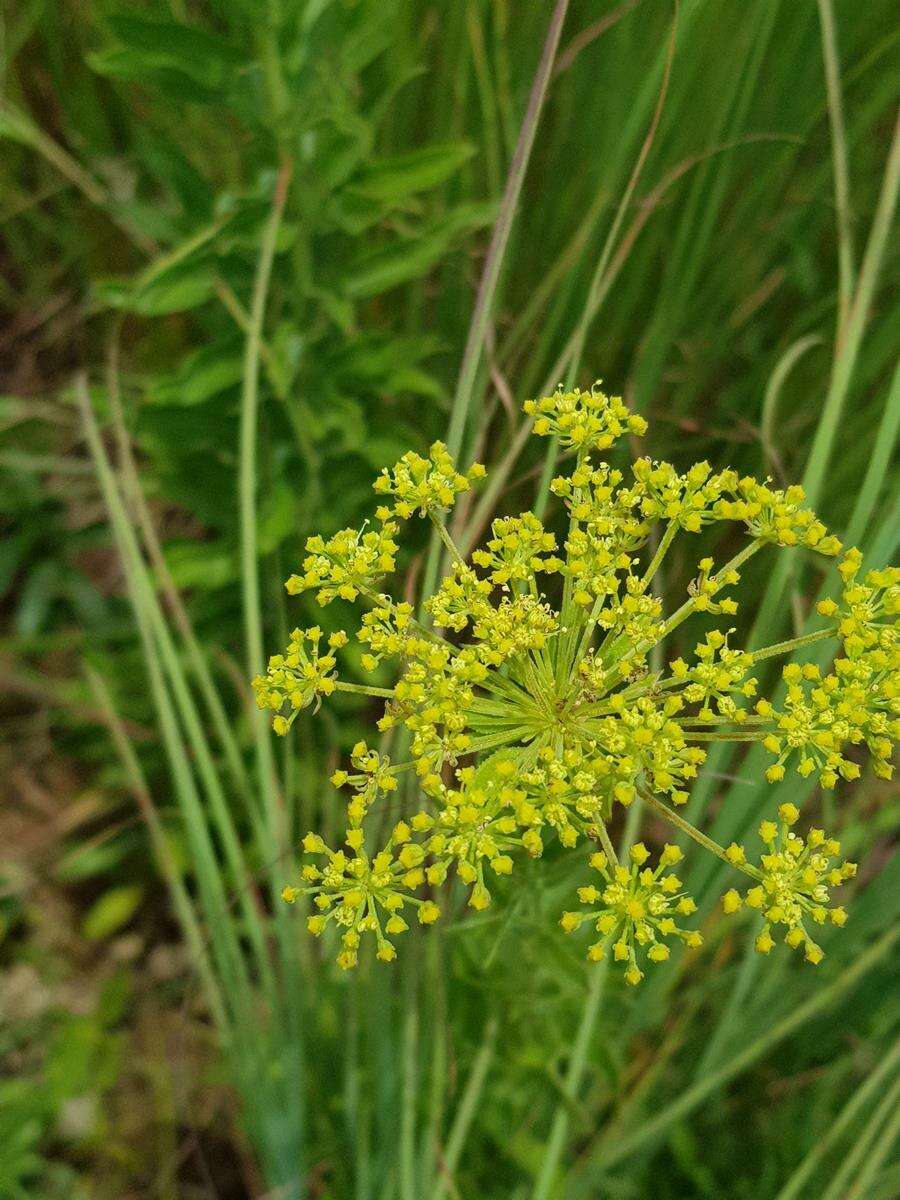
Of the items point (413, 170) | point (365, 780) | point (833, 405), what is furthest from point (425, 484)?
point (413, 170)

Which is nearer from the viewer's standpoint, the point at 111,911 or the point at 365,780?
the point at 365,780

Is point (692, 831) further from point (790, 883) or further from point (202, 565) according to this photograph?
point (202, 565)

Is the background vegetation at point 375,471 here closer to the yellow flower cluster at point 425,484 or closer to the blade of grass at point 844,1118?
the blade of grass at point 844,1118

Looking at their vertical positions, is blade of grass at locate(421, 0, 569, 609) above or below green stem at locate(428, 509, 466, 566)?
above

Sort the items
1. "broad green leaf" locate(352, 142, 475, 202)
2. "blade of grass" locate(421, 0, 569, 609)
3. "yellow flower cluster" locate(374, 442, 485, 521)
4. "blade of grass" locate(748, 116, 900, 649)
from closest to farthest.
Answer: "yellow flower cluster" locate(374, 442, 485, 521) < "blade of grass" locate(421, 0, 569, 609) < "blade of grass" locate(748, 116, 900, 649) < "broad green leaf" locate(352, 142, 475, 202)

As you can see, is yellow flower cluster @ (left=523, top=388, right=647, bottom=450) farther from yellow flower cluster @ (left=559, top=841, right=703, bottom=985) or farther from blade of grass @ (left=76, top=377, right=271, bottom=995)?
blade of grass @ (left=76, top=377, right=271, bottom=995)

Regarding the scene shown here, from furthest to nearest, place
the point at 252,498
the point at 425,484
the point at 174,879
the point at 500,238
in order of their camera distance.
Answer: the point at 174,879
the point at 252,498
the point at 500,238
the point at 425,484

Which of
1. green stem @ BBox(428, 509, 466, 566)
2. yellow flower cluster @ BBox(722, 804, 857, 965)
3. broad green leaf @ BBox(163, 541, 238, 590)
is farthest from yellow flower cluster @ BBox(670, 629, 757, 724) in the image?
broad green leaf @ BBox(163, 541, 238, 590)
